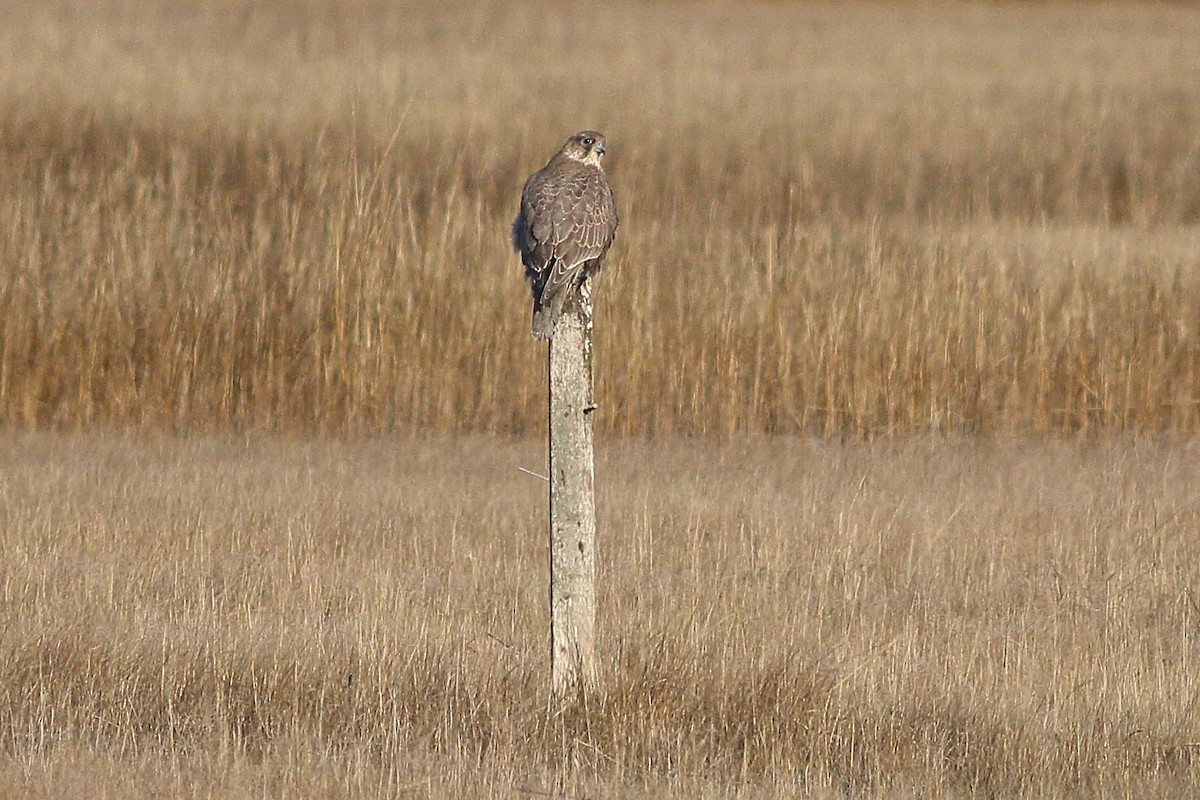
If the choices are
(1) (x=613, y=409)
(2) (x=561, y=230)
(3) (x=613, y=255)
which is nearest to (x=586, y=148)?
(2) (x=561, y=230)

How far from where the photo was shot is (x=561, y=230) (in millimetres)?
5988

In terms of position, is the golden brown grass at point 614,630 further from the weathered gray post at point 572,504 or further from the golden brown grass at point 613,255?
the golden brown grass at point 613,255

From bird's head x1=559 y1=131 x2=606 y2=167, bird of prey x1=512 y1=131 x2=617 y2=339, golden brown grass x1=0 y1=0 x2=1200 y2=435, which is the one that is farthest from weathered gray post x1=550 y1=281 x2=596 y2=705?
golden brown grass x1=0 y1=0 x2=1200 y2=435

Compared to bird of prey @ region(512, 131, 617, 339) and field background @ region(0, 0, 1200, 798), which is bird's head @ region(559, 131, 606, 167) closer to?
bird of prey @ region(512, 131, 617, 339)

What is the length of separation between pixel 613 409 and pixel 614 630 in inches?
201

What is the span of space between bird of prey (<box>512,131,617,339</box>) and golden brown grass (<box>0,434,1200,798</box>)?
129cm

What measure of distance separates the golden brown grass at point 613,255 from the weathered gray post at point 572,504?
5868mm

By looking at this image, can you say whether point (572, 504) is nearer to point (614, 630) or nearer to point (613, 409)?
point (614, 630)

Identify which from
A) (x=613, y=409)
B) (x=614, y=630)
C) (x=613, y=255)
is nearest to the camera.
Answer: (x=614, y=630)

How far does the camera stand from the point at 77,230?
1262cm

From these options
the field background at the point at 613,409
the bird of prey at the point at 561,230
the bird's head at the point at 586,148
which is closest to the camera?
the field background at the point at 613,409

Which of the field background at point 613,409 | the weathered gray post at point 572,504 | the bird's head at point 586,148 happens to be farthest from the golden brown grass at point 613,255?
the weathered gray post at point 572,504

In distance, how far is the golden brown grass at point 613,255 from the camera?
461 inches

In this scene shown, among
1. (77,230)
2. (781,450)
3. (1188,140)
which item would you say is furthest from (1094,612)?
(1188,140)
